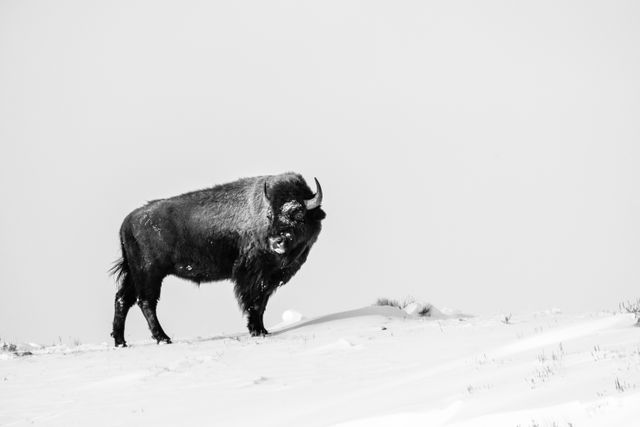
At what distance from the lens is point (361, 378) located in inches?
358

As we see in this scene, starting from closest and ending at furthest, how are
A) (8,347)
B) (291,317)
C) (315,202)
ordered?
(8,347) < (315,202) < (291,317)

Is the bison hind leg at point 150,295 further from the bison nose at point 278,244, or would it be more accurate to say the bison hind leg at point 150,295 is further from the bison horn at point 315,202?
the bison horn at point 315,202

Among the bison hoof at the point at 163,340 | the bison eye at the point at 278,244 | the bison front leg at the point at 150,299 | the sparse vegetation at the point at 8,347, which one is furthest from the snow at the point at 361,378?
the sparse vegetation at the point at 8,347

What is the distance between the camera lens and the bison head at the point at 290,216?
1462 cm

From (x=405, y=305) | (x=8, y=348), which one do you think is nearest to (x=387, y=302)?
(x=405, y=305)

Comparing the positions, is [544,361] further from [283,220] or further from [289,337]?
[283,220]

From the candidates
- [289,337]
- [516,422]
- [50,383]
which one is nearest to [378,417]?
[516,422]

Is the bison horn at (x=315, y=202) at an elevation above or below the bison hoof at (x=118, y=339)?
above

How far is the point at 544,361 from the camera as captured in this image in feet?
26.5

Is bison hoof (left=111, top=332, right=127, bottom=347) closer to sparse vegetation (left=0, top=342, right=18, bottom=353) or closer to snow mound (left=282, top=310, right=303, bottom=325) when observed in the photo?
sparse vegetation (left=0, top=342, right=18, bottom=353)

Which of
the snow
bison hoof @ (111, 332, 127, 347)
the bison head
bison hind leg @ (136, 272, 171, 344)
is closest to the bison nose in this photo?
the bison head

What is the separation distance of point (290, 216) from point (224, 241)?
1.35 m

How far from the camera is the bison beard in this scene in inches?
581

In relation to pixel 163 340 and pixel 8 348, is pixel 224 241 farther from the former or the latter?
pixel 8 348
